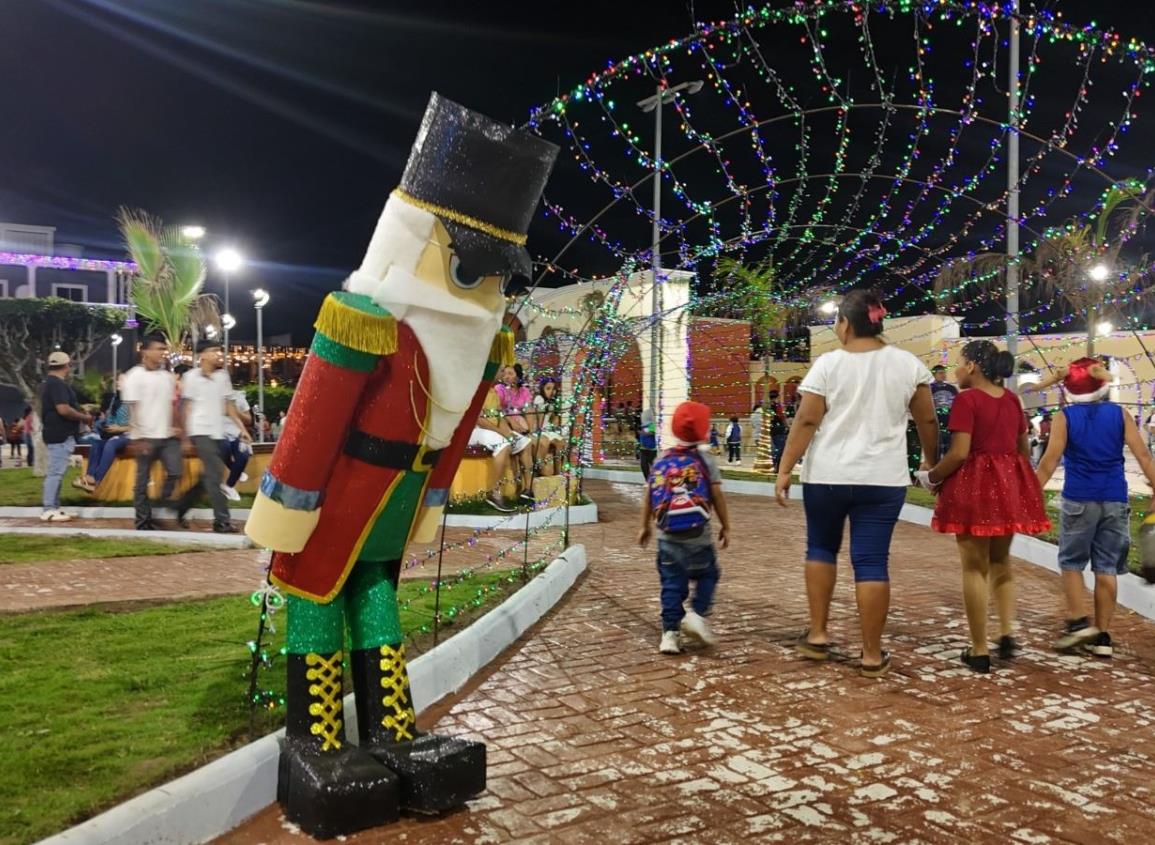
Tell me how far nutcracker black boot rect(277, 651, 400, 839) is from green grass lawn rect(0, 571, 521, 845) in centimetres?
37

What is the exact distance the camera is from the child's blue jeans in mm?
4719

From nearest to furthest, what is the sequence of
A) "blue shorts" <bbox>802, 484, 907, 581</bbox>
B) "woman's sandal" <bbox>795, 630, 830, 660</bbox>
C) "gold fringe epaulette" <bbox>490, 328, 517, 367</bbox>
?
"gold fringe epaulette" <bbox>490, 328, 517, 367</bbox> → "blue shorts" <bbox>802, 484, 907, 581</bbox> → "woman's sandal" <bbox>795, 630, 830, 660</bbox>

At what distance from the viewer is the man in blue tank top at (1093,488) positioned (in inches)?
185

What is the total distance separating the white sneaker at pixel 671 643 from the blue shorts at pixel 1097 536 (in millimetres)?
2163

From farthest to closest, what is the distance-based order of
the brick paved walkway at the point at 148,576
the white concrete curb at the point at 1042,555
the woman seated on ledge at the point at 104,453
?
the woman seated on ledge at the point at 104,453 < the white concrete curb at the point at 1042,555 < the brick paved walkway at the point at 148,576

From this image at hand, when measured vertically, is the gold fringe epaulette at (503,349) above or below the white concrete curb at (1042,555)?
above

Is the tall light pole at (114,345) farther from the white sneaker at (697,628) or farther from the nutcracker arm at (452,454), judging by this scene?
the nutcracker arm at (452,454)

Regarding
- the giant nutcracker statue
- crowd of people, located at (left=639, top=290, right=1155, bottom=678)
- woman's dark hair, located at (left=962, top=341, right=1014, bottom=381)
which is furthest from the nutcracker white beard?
woman's dark hair, located at (left=962, top=341, right=1014, bottom=381)

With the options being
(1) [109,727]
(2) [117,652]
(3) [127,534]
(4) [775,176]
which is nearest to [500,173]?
(1) [109,727]

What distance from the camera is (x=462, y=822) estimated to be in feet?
9.05

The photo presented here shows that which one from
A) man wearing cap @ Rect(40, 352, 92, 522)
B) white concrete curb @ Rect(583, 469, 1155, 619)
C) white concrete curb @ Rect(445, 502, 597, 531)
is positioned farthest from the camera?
white concrete curb @ Rect(445, 502, 597, 531)

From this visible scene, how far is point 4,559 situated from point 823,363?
623cm

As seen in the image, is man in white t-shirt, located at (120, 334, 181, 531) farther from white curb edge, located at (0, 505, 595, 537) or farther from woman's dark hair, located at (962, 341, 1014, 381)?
woman's dark hair, located at (962, 341, 1014, 381)

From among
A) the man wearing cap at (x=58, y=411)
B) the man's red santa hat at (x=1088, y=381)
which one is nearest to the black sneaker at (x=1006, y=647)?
the man's red santa hat at (x=1088, y=381)
